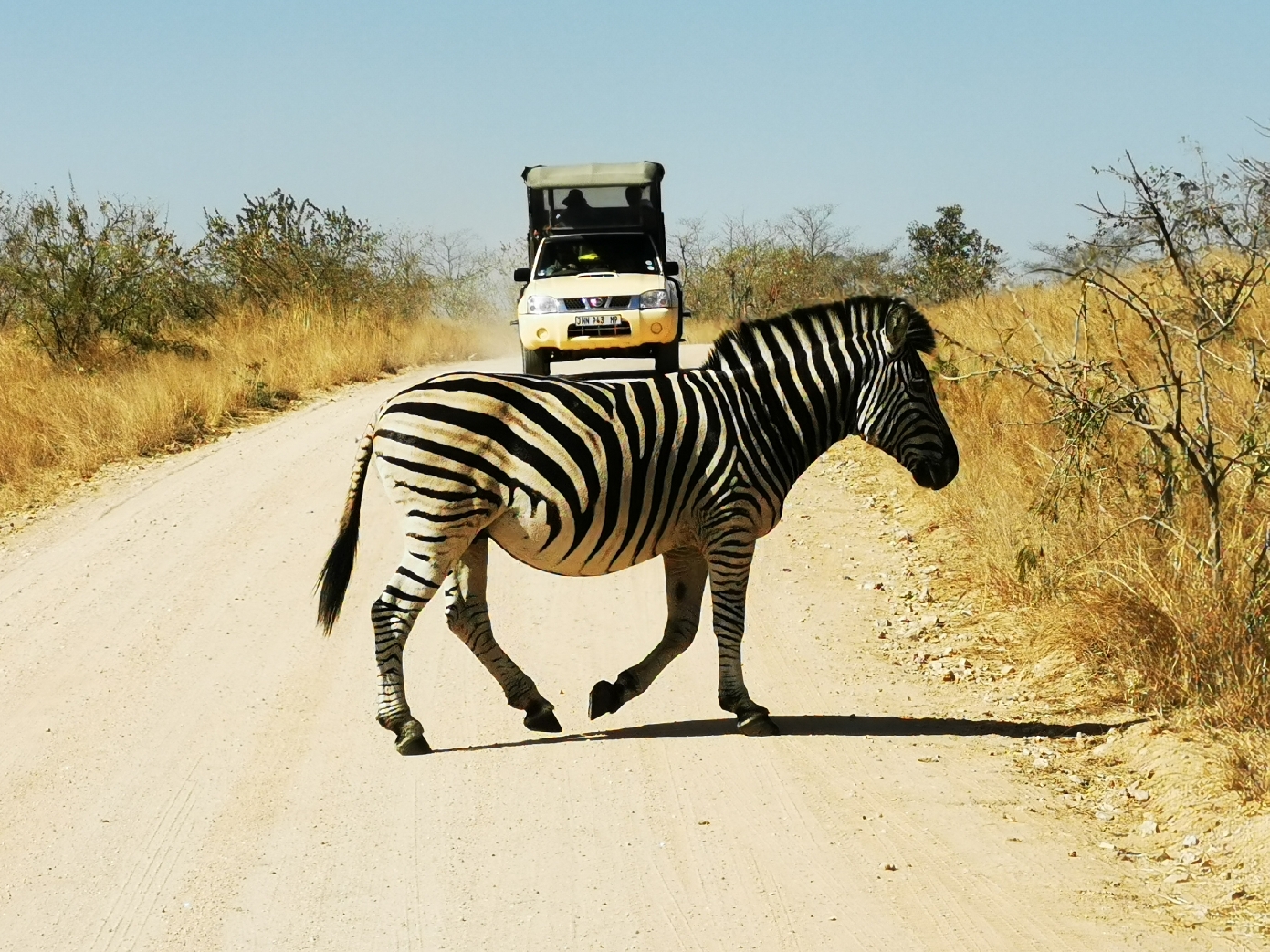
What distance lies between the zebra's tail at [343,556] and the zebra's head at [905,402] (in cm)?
237

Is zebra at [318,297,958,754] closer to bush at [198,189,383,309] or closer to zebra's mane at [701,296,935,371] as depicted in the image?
zebra's mane at [701,296,935,371]

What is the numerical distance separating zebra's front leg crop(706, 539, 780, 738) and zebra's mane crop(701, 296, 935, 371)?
96cm

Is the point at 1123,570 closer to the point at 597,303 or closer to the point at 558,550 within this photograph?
the point at 558,550

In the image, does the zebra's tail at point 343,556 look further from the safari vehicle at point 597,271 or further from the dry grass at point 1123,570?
the safari vehicle at point 597,271

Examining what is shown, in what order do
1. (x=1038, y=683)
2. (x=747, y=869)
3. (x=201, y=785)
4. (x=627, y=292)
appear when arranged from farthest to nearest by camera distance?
1. (x=627, y=292)
2. (x=1038, y=683)
3. (x=201, y=785)
4. (x=747, y=869)

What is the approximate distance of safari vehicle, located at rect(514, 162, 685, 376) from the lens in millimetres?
15641

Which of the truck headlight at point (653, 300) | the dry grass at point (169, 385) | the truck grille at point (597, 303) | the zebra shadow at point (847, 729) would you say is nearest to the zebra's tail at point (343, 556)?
the zebra shadow at point (847, 729)

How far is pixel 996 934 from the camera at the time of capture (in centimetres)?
442

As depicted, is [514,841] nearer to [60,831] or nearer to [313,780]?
[313,780]

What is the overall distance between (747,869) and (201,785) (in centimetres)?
244

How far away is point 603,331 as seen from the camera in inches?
617

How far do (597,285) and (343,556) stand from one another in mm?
9712

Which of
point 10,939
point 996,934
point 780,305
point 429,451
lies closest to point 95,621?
point 429,451

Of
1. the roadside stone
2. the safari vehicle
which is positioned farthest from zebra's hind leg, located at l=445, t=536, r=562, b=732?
the safari vehicle
